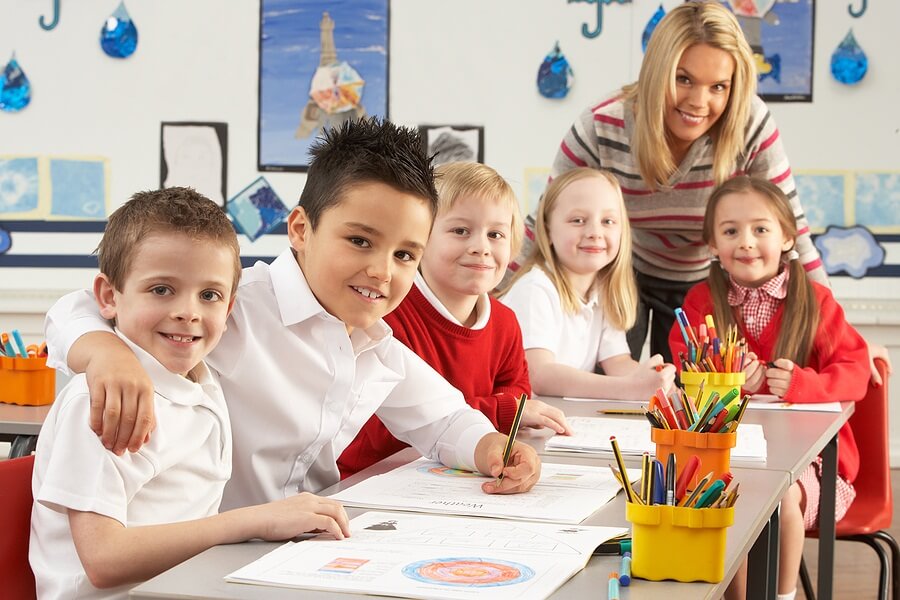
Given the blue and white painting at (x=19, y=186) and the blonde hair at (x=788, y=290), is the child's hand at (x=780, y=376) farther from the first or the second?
the blue and white painting at (x=19, y=186)

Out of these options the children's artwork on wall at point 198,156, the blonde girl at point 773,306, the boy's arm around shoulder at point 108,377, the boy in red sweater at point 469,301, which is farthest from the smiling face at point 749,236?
the children's artwork on wall at point 198,156

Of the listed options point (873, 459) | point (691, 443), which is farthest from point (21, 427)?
point (873, 459)

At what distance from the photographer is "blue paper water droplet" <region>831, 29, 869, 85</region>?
439 cm

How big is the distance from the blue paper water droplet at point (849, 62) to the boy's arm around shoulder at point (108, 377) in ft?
12.5

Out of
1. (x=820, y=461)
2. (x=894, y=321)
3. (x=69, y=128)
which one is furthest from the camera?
(x=69, y=128)

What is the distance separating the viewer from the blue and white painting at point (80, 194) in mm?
4695

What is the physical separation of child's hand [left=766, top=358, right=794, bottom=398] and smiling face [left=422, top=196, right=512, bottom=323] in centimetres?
64

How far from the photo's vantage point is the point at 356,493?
1.27 m

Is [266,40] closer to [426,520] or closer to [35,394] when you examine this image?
[35,394]

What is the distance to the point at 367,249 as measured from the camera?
1409mm

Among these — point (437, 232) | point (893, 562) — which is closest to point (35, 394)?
point (437, 232)

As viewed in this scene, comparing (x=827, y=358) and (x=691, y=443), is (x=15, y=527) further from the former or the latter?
(x=827, y=358)

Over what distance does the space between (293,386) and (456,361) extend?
56 centimetres

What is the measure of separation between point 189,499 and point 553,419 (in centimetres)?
74
